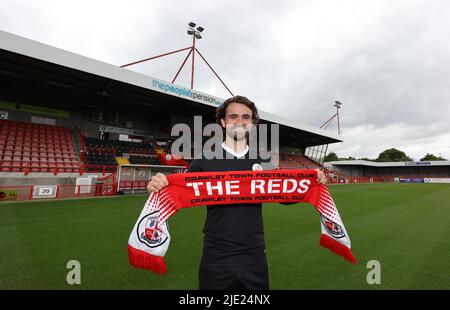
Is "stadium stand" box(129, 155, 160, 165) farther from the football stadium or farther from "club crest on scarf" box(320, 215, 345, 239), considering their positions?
"club crest on scarf" box(320, 215, 345, 239)

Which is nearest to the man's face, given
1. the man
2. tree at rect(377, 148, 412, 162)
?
the man

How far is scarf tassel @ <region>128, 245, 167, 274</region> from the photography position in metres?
2.02

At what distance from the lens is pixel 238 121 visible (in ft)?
6.44

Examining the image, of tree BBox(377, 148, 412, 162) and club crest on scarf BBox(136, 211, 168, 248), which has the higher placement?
tree BBox(377, 148, 412, 162)

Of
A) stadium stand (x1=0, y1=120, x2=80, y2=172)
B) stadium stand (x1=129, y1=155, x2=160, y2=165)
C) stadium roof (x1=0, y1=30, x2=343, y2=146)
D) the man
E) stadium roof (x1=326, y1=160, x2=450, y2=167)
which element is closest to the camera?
the man

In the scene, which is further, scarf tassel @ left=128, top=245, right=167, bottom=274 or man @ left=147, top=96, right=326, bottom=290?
scarf tassel @ left=128, top=245, right=167, bottom=274

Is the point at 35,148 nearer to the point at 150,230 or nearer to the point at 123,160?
the point at 123,160

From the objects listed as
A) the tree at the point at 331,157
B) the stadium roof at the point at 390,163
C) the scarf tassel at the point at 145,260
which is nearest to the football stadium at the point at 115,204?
the scarf tassel at the point at 145,260

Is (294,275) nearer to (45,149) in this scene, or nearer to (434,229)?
(434,229)

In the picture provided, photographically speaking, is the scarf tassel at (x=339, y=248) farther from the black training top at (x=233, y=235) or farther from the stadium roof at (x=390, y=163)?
the stadium roof at (x=390, y=163)

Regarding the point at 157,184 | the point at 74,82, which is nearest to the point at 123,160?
the point at 74,82

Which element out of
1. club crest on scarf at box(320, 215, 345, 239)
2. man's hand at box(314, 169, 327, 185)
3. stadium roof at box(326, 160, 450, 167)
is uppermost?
stadium roof at box(326, 160, 450, 167)

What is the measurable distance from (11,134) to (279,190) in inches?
845

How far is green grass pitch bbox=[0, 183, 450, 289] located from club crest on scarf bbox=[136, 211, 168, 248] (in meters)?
1.55
